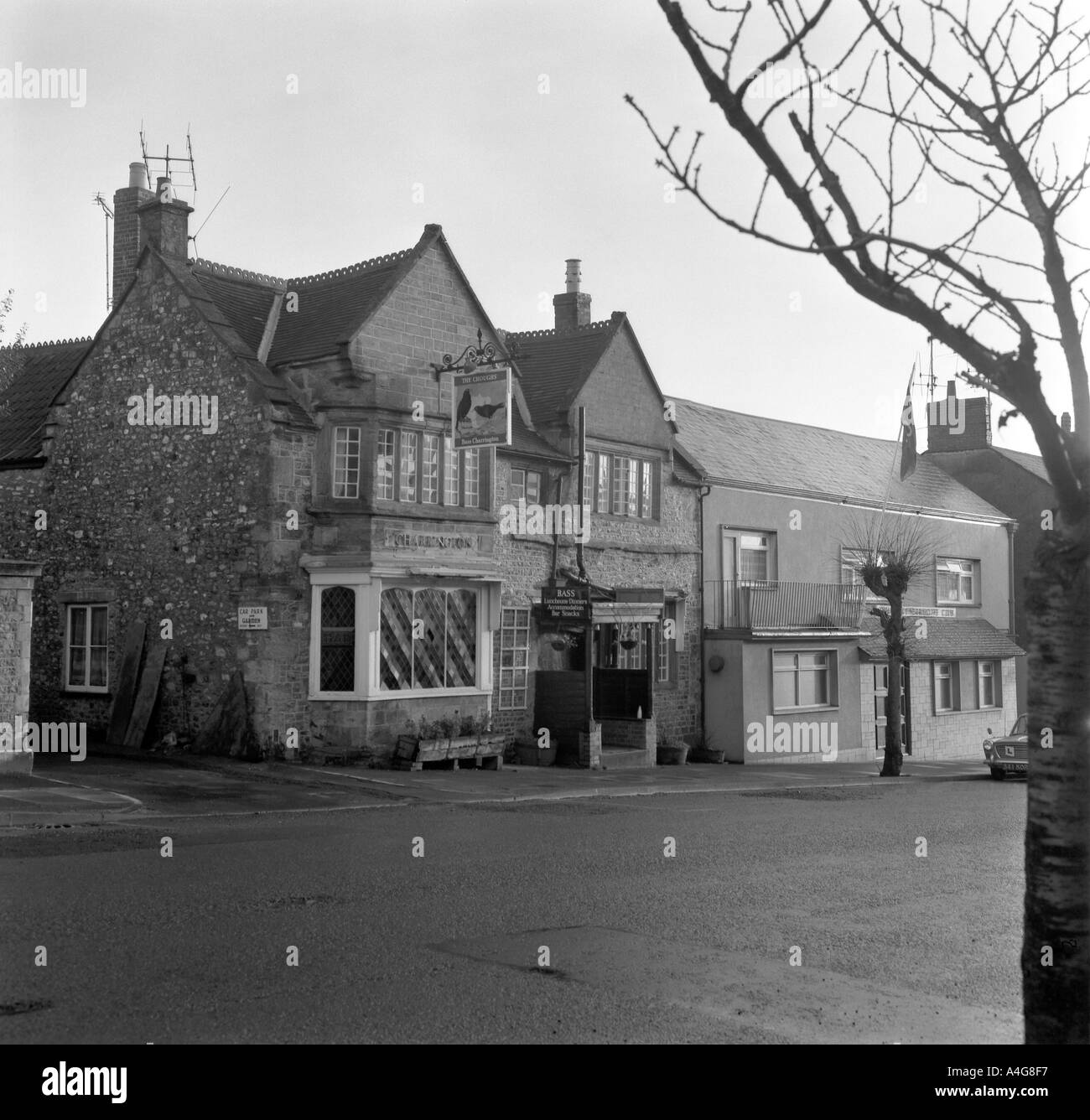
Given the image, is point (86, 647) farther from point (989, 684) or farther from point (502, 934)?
point (989, 684)

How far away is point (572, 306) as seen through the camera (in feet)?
103

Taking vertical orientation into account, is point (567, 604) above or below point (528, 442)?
below

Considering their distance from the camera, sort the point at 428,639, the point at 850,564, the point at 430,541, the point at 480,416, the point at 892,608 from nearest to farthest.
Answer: the point at 480,416
the point at 430,541
the point at 428,639
the point at 892,608
the point at 850,564

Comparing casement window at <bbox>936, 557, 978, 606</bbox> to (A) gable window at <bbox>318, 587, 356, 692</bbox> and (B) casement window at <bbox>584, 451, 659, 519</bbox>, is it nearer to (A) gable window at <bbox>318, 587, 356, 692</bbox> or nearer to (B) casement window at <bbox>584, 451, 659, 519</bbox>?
(B) casement window at <bbox>584, 451, 659, 519</bbox>

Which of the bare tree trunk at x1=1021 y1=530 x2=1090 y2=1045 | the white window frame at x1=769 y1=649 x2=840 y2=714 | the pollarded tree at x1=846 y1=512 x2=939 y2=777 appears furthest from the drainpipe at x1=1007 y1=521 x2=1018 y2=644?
the bare tree trunk at x1=1021 y1=530 x2=1090 y2=1045

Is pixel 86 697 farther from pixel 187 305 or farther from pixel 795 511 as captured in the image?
pixel 795 511

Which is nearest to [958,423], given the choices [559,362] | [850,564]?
[850,564]

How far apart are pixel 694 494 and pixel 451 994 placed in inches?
915

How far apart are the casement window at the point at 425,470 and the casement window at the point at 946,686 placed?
18439 mm

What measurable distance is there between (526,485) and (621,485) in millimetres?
2982

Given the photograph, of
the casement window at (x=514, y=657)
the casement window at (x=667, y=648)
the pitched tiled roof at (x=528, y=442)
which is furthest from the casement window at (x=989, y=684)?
the casement window at (x=514, y=657)

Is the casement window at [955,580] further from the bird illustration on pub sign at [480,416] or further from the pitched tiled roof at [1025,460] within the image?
the bird illustration on pub sign at [480,416]
